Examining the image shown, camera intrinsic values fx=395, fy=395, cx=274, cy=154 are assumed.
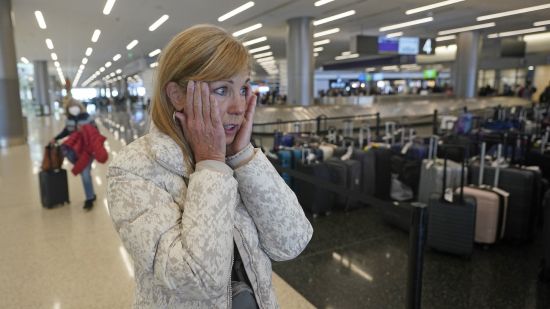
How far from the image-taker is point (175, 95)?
42.2 inches

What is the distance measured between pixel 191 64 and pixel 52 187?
5703mm

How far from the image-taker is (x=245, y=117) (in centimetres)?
114

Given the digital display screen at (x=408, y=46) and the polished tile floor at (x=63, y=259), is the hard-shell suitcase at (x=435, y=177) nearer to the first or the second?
the polished tile floor at (x=63, y=259)

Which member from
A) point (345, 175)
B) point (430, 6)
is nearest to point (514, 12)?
point (430, 6)

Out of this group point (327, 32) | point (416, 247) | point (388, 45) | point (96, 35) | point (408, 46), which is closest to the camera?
point (416, 247)

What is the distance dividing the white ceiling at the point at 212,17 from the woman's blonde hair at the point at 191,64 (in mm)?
13454

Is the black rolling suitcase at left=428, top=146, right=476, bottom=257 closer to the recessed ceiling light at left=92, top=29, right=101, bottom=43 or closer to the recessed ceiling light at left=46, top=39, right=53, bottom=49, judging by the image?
the recessed ceiling light at left=92, top=29, right=101, bottom=43

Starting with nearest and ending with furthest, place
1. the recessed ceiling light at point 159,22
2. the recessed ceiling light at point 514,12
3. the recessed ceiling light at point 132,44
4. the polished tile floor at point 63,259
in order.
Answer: the polished tile floor at point 63,259, the recessed ceiling light at point 514,12, the recessed ceiling light at point 159,22, the recessed ceiling light at point 132,44

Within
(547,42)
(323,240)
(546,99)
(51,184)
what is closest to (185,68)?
(323,240)

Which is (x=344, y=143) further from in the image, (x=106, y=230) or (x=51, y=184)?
(x=51, y=184)

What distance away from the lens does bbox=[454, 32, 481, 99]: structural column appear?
2273cm

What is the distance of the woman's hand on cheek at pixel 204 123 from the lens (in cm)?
100

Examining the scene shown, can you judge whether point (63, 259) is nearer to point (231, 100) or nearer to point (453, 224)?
point (231, 100)

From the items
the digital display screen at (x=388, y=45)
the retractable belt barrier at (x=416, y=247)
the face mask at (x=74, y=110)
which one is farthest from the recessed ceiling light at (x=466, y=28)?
the retractable belt barrier at (x=416, y=247)
